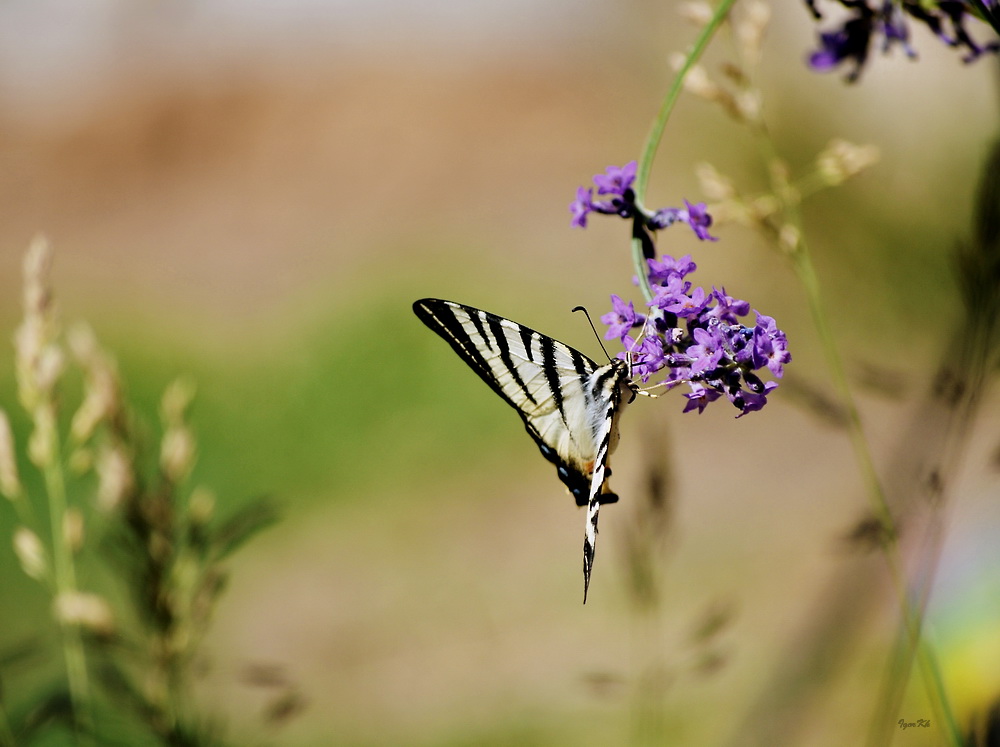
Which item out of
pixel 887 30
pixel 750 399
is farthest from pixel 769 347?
pixel 887 30

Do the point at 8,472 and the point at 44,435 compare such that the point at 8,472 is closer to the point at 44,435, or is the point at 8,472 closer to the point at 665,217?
the point at 44,435

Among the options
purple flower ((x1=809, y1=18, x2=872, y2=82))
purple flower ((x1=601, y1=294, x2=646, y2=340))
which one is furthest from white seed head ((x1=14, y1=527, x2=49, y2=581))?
purple flower ((x1=809, y1=18, x2=872, y2=82))

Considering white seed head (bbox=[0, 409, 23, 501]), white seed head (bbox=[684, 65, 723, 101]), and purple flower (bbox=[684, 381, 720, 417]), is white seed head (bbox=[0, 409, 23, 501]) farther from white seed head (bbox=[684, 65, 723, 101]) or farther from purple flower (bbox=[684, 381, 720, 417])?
white seed head (bbox=[684, 65, 723, 101])

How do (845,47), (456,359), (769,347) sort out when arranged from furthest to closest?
(456,359) → (845,47) → (769,347)

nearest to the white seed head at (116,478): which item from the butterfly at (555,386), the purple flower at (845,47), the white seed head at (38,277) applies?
the white seed head at (38,277)

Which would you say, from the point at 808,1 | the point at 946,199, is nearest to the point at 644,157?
the point at 808,1

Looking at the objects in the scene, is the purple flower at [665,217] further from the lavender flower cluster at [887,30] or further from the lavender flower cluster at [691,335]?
the lavender flower cluster at [887,30]
